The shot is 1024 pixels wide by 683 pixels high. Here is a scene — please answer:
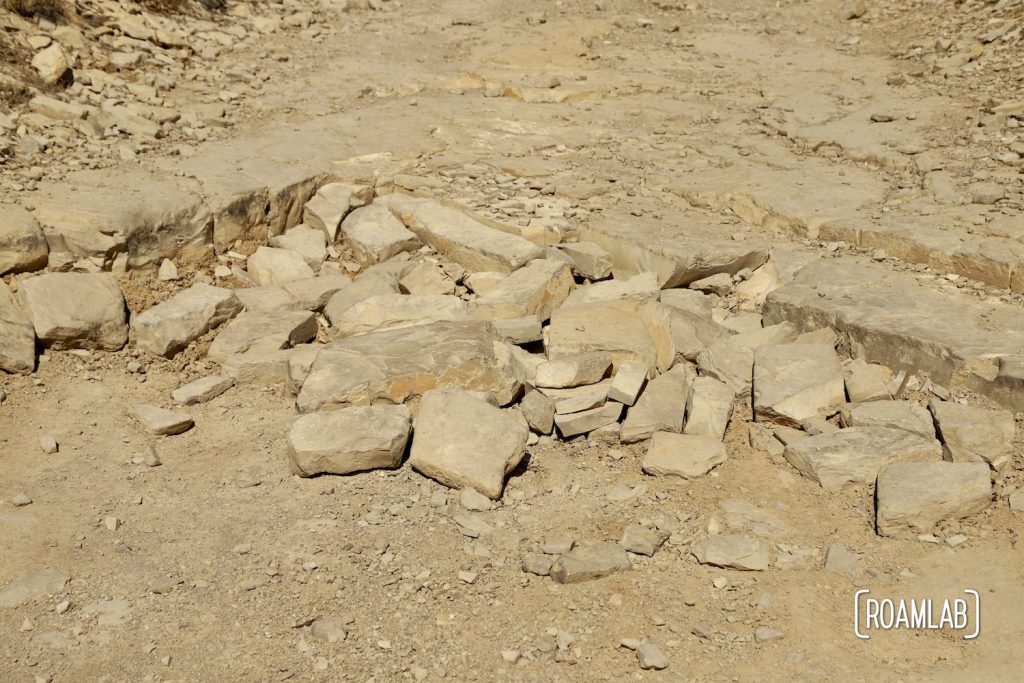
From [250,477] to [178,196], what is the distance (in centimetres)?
208

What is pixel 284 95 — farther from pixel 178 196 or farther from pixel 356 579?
pixel 356 579

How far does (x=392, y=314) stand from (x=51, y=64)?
10.8 feet

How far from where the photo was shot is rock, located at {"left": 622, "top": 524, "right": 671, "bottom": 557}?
3268 millimetres

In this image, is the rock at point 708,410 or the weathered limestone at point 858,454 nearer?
the weathered limestone at point 858,454

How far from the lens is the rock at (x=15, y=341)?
4129mm

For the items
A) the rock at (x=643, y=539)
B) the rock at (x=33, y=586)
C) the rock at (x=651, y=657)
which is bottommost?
the rock at (x=643, y=539)

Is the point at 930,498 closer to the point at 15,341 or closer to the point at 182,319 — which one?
the point at 182,319

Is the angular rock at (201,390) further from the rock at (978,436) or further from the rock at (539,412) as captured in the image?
the rock at (978,436)

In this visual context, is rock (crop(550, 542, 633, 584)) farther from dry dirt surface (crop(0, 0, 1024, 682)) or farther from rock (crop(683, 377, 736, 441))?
rock (crop(683, 377, 736, 441))

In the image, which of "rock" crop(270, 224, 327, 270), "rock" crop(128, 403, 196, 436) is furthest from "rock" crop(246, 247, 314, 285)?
"rock" crop(128, 403, 196, 436)

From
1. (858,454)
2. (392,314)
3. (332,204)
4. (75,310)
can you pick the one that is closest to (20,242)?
(75,310)

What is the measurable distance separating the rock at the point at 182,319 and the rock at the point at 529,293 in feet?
4.19

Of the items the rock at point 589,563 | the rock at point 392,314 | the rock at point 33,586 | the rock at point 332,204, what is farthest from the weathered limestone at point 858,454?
the rock at point 332,204

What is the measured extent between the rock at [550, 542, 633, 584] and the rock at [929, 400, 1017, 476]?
1372mm
